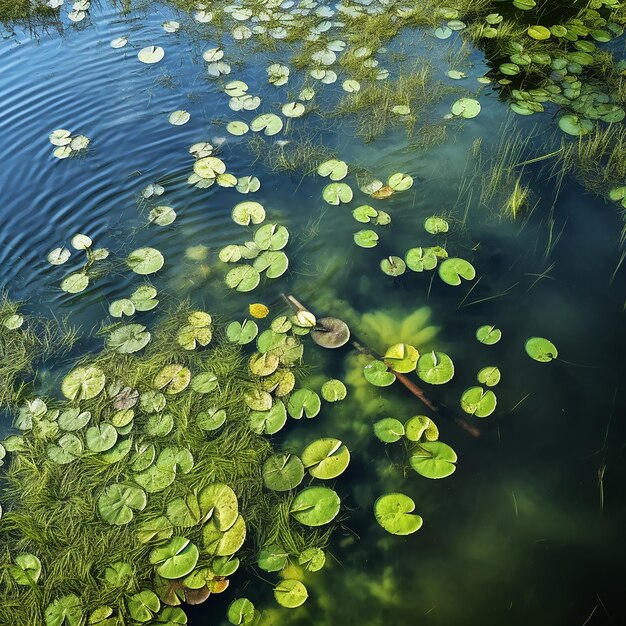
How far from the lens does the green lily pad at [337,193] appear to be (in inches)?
129

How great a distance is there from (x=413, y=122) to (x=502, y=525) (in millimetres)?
3175

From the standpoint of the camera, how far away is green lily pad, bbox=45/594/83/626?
1780 millimetres

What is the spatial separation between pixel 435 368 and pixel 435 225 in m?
1.16

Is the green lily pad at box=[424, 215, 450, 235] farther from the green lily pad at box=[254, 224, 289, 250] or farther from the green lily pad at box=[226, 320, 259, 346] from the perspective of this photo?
the green lily pad at box=[226, 320, 259, 346]

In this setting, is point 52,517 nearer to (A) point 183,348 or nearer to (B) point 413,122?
(A) point 183,348

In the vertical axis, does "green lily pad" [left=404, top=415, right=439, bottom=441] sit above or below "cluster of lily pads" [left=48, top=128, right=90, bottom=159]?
below

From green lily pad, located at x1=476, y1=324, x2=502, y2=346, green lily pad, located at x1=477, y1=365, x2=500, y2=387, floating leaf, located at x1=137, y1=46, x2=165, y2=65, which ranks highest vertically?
floating leaf, located at x1=137, y1=46, x2=165, y2=65

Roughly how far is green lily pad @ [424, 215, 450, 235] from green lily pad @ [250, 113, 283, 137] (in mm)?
1625

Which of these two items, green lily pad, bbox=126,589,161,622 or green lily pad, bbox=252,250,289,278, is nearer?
green lily pad, bbox=126,589,161,622

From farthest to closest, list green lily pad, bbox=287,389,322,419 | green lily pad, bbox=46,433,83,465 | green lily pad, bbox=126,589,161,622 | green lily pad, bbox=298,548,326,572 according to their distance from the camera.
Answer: green lily pad, bbox=287,389,322,419, green lily pad, bbox=46,433,83,465, green lily pad, bbox=298,548,326,572, green lily pad, bbox=126,589,161,622

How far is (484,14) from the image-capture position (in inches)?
191

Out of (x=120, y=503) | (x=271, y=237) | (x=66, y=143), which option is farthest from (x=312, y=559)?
(x=66, y=143)

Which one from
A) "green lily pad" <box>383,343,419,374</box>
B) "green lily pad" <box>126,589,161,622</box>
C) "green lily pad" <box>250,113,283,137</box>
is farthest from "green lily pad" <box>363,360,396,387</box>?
"green lily pad" <box>250,113,283,137</box>

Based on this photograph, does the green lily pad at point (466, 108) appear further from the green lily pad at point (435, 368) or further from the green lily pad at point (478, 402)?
the green lily pad at point (478, 402)
